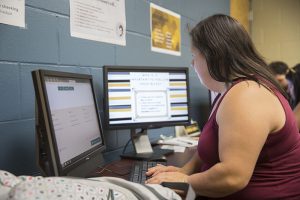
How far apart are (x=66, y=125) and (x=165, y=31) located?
4.46ft

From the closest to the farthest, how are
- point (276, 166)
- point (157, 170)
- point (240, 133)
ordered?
point (240, 133), point (276, 166), point (157, 170)

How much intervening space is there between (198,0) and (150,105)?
52.7 inches

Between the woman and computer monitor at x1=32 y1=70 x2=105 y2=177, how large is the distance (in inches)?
10.3

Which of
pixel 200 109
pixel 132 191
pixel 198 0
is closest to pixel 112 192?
pixel 132 191

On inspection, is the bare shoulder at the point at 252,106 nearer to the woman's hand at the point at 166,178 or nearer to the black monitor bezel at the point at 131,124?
the woman's hand at the point at 166,178

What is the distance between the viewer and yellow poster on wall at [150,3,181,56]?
7.04 feet

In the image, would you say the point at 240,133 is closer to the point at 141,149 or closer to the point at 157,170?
the point at 157,170

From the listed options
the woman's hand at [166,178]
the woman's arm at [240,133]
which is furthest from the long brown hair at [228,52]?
the woman's hand at [166,178]

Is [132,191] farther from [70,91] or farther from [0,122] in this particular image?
[0,122]

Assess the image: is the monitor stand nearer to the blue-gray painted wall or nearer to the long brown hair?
the blue-gray painted wall

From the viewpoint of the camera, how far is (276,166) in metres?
1.16

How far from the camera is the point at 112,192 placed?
665 mm

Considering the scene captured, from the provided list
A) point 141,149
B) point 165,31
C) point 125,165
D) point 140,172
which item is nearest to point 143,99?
point 141,149

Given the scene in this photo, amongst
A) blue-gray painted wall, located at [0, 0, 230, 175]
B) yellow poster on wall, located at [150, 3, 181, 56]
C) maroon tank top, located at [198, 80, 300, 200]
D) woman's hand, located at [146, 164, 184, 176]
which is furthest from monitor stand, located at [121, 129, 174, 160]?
yellow poster on wall, located at [150, 3, 181, 56]
